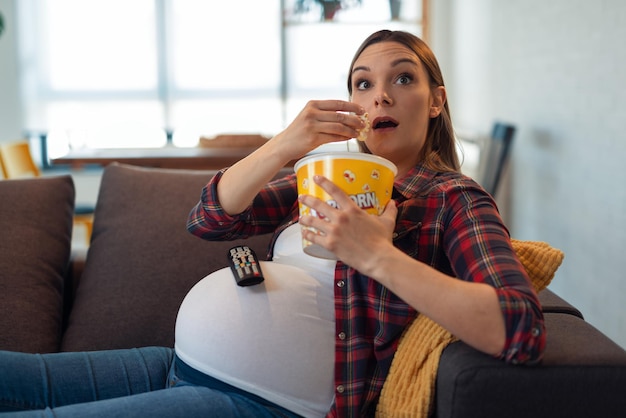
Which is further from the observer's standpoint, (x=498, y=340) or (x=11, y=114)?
(x=11, y=114)

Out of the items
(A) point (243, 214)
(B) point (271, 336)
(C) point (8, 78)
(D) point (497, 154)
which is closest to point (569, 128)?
(D) point (497, 154)

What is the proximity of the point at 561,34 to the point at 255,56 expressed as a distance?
3.31m

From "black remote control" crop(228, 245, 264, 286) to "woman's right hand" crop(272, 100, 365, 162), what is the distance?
0.23 meters

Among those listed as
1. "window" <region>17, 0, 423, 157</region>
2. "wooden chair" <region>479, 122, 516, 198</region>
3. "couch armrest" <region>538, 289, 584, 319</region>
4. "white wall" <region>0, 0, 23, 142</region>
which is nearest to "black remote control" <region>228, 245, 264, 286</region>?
"couch armrest" <region>538, 289, 584, 319</region>

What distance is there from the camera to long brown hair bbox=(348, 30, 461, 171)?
1.44m

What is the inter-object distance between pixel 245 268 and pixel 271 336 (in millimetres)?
135

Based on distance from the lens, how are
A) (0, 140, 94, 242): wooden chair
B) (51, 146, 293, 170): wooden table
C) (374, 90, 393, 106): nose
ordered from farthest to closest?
(0, 140, 94, 242): wooden chair
(51, 146, 293, 170): wooden table
(374, 90, 393, 106): nose

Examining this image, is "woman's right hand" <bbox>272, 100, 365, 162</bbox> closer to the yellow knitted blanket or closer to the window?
the yellow knitted blanket

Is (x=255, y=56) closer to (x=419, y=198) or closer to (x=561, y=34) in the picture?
(x=561, y=34)

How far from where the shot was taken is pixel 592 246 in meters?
2.76

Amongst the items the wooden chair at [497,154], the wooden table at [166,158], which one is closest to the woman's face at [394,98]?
the wooden table at [166,158]

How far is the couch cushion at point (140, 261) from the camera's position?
1.65 metres

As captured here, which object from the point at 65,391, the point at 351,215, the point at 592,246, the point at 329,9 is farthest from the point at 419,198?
the point at 329,9

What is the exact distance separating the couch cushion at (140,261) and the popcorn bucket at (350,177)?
2.33ft
